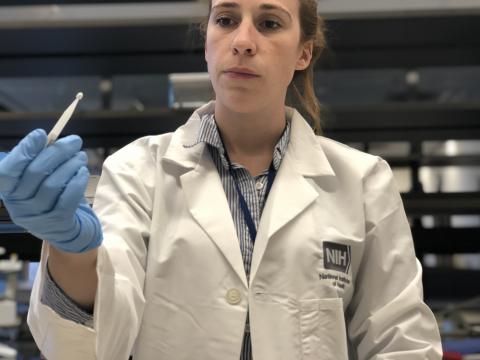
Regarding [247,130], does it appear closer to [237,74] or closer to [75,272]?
[237,74]

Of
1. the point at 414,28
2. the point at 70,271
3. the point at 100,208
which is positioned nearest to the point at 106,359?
the point at 70,271

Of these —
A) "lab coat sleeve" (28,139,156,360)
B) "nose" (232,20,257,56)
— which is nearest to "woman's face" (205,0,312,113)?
"nose" (232,20,257,56)

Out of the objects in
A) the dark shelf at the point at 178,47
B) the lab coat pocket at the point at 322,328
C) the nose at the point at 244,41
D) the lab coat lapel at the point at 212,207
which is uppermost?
the dark shelf at the point at 178,47

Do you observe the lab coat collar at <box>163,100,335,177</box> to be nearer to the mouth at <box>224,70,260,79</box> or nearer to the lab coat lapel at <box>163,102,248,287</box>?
the lab coat lapel at <box>163,102,248,287</box>

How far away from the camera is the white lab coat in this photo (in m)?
1.04

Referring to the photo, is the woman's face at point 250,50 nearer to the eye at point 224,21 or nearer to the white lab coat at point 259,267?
the eye at point 224,21

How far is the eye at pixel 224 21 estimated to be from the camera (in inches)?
45.4

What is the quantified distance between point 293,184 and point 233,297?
0.79 feet

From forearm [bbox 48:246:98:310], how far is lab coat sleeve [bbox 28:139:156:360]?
11 mm

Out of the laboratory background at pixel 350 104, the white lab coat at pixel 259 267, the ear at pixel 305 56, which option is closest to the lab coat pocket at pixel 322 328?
the white lab coat at pixel 259 267

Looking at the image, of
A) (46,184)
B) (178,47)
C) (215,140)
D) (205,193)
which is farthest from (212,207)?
(178,47)

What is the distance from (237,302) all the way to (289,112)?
0.45 m

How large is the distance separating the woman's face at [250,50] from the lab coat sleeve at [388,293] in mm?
262

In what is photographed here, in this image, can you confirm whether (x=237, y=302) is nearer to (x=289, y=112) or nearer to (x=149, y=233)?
(x=149, y=233)
